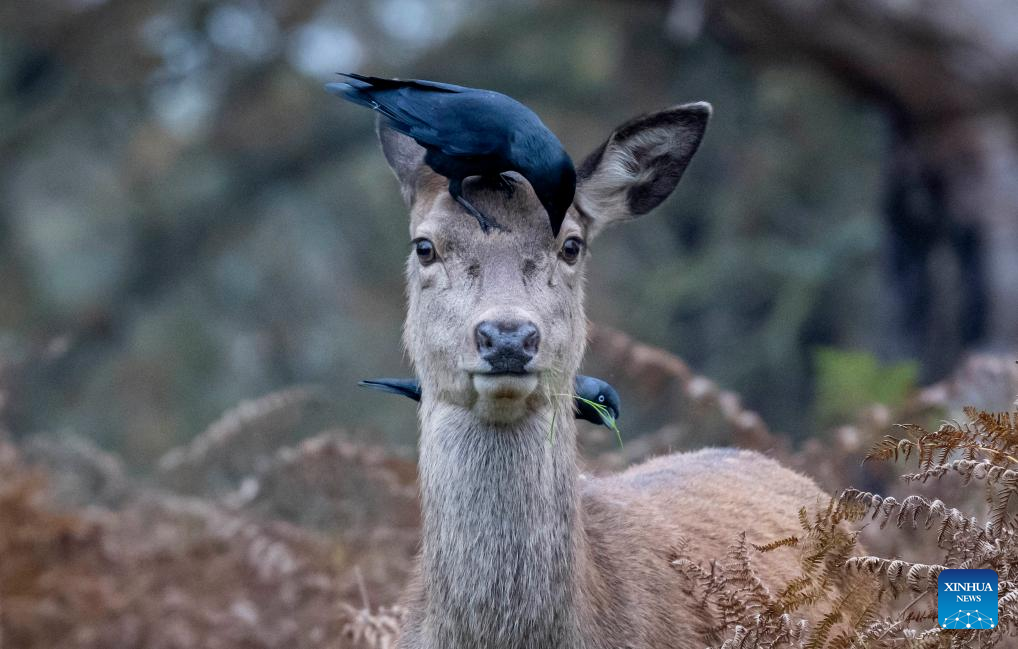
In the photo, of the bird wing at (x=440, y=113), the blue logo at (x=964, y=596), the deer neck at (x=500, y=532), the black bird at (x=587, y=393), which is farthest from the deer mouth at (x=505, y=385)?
the blue logo at (x=964, y=596)

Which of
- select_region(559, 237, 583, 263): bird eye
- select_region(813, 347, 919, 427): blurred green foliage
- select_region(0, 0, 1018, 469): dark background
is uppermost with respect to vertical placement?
select_region(0, 0, 1018, 469): dark background

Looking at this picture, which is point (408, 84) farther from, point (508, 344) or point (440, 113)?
point (508, 344)

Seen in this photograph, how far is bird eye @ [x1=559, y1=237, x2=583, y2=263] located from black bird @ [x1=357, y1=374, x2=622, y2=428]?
45 cm

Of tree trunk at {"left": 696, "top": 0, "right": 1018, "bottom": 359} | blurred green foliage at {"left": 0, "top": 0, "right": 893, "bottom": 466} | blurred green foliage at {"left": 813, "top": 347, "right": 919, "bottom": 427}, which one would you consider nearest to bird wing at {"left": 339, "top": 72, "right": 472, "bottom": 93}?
blurred green foliage at {"left": 813, "top": 347, "right": 919, "bottom": 427}

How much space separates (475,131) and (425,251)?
23.0 inches

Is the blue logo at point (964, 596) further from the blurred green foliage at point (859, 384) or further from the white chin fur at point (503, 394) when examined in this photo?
the blurred green foliage at point (859, 384)

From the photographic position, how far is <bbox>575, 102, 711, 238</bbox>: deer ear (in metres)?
5.23

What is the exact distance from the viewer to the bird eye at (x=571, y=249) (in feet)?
16.5

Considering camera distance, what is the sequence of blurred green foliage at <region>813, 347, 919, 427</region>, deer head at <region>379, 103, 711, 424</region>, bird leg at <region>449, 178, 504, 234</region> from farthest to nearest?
blurred green foliage at <region>813, 347, 919, 427</region>, bird leg at <region>449, 178, 504, 234</region>, deer head at <region>379, 103, 711, 424</region>

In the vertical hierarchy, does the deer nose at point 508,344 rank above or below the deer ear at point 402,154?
below

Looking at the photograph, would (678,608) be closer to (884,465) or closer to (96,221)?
(884,465)

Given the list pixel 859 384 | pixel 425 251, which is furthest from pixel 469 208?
pixel 859 384

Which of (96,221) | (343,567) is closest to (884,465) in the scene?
(343,567)

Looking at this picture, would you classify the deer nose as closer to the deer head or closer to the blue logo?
the deer head
